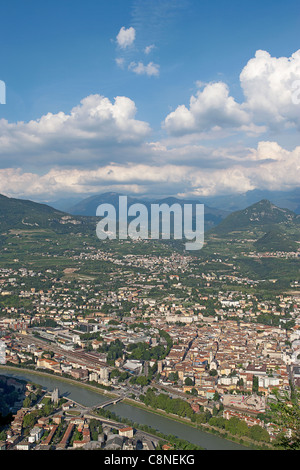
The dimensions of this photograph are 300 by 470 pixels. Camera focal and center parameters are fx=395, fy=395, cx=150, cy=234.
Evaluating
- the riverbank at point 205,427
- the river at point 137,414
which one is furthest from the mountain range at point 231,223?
the riverbank at point 205,427

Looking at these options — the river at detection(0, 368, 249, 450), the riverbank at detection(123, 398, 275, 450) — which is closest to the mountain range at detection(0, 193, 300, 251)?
the river at detection(0, 368, 249, 450)

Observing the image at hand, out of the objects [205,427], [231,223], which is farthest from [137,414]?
[231,223]

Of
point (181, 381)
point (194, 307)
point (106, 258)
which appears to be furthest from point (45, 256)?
point (181, 381)

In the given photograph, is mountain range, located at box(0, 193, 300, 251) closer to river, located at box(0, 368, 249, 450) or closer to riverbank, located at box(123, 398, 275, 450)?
river, located at box(0, 368, 249, 450)

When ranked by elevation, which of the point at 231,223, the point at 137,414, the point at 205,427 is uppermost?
the point at 231,223

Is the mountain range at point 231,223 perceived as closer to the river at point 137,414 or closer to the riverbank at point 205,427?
the river at point 137,414

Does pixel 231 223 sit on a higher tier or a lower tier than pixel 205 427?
higher

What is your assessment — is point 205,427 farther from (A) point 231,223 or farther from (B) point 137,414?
(A) point 231,223

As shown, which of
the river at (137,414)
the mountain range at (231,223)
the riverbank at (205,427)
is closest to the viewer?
the riverbank at (205,427)

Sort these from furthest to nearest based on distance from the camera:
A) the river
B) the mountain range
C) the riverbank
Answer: the mountain range → the river → the riverbank
